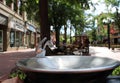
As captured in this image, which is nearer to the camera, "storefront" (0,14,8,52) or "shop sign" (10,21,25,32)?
"storefront" (0,14,8,52)

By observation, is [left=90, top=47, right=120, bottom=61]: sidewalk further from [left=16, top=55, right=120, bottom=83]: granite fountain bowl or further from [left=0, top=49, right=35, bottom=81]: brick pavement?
[left=16, top=55, right=120, bottom=83]: granite fountain bowl

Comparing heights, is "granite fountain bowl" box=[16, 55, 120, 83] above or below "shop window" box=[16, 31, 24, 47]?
below

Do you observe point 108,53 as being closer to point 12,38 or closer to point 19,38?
point 12,38

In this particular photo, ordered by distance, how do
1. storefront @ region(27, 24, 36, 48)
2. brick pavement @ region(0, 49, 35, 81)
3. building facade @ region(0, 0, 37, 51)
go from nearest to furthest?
1. brick pavement @ region(0, 49, 35, 81)
2. building facade @ region(0, 0, 37, 51)
3. storefront @ region(27, 24, 36, 48)

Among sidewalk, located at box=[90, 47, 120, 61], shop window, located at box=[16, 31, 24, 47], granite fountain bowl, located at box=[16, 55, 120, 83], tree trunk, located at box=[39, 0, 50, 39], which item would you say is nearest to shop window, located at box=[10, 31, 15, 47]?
shop window, located at box=[16, 31, 24, 47]

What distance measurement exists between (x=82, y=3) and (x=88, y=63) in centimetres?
1090

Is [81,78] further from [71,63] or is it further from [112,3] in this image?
[112,3]

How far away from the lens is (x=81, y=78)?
2088 mm

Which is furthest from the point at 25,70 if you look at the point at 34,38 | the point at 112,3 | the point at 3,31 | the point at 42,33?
the point at 34,38

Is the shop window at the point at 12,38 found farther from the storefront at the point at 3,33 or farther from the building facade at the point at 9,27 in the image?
the storefront at the point at 3,33

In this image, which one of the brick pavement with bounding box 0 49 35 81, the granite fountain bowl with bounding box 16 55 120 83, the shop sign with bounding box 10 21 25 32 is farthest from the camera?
the shop sign with bounding box 10 21 25 32

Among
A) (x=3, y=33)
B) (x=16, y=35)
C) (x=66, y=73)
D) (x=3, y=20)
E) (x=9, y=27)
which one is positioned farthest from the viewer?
(x=16, y=35)

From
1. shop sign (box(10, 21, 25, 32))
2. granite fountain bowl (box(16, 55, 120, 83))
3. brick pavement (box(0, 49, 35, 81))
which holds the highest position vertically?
shop sign (box(10, 21, 25, 32))

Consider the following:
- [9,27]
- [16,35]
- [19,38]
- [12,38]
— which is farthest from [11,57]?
[19,38]
